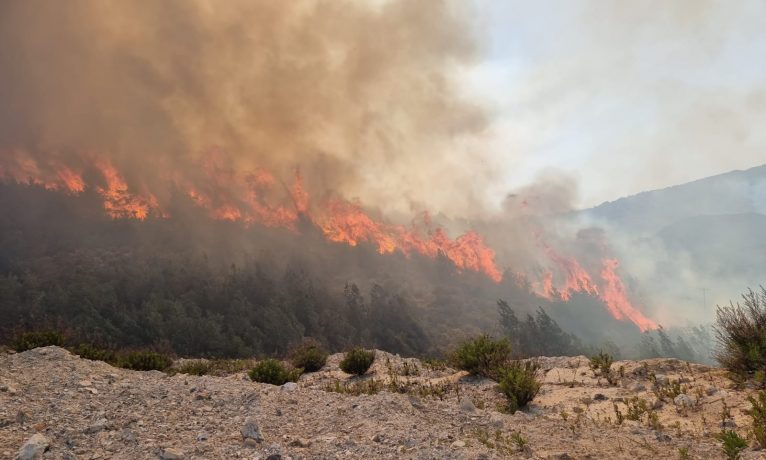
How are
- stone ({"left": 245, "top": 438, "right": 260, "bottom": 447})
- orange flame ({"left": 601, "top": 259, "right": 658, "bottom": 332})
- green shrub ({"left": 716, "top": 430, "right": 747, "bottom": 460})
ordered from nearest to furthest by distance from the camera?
green shrub ({"left": 716, "top": 430, "right": 747, "bottom": 460})
stone ({"left": 245, "top": 438, "right": 260, "bottom": 447})
orange flame ({"left": 601, "top": 259, "right": 658, "bottom": 332})

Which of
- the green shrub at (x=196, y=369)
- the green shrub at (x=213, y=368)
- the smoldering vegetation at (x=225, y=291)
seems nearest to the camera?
the green shrub at (x=196, y=369)

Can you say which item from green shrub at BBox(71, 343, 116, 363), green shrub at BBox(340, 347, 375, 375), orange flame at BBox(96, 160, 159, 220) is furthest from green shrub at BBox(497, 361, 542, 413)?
orange flame at BBox(96, 160, 159, 220)

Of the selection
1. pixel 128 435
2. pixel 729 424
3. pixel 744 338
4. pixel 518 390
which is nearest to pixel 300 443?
pixel 128 435

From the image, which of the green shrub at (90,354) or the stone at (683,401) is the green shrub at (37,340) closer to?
the green shrub at (90,354)

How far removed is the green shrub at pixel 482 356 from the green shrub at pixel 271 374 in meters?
5.20

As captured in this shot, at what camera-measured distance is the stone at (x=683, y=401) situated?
874 centimetres

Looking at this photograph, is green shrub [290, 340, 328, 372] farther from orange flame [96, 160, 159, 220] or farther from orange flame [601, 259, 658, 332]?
orange flame [601, 259, 658, 332]

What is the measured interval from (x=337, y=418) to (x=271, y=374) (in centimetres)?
518

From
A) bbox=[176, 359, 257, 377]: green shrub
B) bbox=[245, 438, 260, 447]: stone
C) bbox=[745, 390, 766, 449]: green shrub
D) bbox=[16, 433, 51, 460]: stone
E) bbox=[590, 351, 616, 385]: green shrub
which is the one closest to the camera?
bbox=[16, 433, 51, 460]: stone

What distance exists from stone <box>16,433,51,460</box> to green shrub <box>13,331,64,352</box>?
375 inches

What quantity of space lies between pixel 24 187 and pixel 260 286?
55.7 m

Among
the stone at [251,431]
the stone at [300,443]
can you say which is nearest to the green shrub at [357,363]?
the stone at [251,431]

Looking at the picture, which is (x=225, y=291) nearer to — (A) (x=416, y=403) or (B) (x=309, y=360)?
(B) (x=309, y=360)

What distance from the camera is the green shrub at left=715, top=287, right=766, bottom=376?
9.67 meters
